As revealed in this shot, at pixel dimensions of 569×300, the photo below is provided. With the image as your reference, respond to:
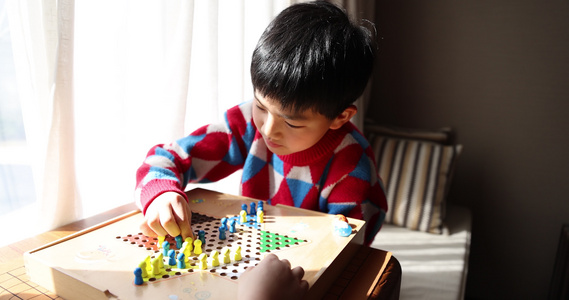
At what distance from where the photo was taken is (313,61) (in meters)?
0.61

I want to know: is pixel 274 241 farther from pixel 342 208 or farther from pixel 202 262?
pixel 342 208

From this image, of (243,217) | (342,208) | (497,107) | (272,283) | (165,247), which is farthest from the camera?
(497,107)

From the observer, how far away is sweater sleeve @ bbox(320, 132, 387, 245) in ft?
2.59

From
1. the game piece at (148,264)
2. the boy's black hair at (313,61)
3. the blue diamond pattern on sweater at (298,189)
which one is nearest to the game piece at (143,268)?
the game piece at (148,264)

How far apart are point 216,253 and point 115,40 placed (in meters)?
0.56

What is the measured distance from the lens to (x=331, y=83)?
2.08 ft

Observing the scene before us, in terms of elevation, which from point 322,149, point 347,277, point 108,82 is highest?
point 108,82

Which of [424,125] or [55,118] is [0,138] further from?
[424,125]

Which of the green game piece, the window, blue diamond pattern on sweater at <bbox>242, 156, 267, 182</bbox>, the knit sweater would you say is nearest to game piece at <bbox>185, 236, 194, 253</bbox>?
the green game piece

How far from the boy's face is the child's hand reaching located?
258 millimetres

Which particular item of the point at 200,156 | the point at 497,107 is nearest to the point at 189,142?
the point at 200,156

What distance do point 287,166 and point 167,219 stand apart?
343 mm

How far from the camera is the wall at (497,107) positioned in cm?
158

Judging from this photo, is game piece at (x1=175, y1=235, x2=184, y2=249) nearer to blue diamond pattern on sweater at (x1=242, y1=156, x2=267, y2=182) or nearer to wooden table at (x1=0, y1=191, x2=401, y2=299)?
wooden table at (x1=0, y1=191, x2=401, y2=299)
